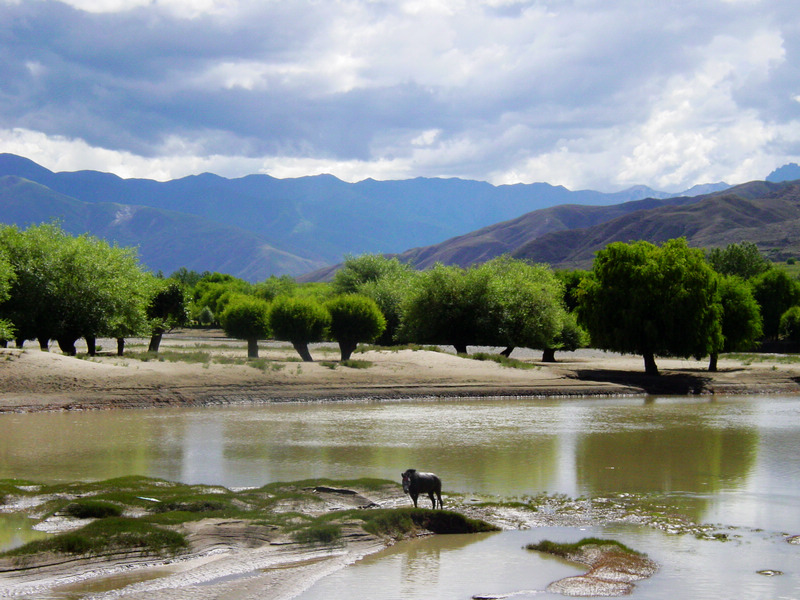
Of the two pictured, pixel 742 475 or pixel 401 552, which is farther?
pixel 742 475

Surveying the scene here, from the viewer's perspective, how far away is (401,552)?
1102 centimetres

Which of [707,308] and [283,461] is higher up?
[707,308]

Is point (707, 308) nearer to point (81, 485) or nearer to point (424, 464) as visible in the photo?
point (424, 464)

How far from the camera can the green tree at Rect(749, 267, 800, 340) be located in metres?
85.2

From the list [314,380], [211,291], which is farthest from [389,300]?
[211,291]

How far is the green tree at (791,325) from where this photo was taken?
82.4 metres

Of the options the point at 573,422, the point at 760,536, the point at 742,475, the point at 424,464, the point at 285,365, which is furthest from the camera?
the point at 285,365

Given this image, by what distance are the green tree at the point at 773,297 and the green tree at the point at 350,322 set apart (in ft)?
184

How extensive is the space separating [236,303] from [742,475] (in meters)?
33.9

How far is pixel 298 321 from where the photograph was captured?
144 feet

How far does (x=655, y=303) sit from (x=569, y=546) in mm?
35939

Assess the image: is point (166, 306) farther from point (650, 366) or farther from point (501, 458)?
point (501, 458)

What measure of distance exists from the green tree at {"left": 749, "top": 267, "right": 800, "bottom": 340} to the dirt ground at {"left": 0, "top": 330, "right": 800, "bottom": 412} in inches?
1415

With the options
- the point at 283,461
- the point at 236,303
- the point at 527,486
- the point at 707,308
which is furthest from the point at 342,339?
the point at 527,486
